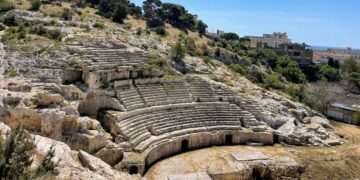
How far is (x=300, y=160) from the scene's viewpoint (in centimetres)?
1831

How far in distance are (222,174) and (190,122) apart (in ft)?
15.8

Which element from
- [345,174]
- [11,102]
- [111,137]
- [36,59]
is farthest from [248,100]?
[11,102]

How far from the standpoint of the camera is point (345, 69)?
49469 mm

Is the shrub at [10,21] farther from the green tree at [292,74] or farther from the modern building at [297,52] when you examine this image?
the modern building at [297,52]

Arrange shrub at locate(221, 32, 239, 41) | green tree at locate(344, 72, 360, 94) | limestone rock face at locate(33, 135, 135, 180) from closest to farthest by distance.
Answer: limestone rock face at locate(33, 135, 135, 180)
green tree at locate(344, 72, 360, 94)
shrub at locate(221, 32, 239, 41)

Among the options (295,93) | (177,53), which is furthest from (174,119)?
(295,93)

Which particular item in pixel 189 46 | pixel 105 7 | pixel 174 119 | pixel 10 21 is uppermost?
pixel 105 7

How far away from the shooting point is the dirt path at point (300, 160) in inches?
652

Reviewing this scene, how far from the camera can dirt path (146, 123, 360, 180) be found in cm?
1656

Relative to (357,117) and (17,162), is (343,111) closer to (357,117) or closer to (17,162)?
(357,117)

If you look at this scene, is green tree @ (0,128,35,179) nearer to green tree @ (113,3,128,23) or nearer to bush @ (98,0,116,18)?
green tree @ (113,3,128,23)

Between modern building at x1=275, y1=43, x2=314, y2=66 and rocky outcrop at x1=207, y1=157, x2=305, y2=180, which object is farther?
modern building at x1=275, y1=43, x2=314, y2=66

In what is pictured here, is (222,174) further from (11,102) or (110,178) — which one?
(11,102)

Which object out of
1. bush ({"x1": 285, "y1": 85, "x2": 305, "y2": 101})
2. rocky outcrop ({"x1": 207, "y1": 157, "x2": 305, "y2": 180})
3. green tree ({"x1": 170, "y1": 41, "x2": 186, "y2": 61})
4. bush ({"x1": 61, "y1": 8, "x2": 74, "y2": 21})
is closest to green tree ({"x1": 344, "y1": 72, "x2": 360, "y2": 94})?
bush ({"x1": 285, "y1": 85, "x2": 305, "y2": 101})
